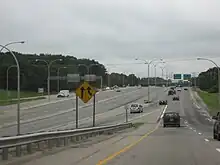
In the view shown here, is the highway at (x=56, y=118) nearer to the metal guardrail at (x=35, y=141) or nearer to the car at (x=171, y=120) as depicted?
the car at (x=171, y=120)

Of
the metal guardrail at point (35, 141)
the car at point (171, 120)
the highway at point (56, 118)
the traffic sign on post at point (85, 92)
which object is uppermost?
the traffic sign on post at point (85, 92)

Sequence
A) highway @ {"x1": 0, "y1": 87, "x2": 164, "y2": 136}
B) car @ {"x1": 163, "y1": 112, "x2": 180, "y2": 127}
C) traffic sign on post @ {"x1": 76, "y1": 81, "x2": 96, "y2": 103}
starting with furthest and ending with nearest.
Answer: car @ {"x1": 163, "y1": 112, "x2": 180, "y2": 127} < highway @ {"x1": 0, "y1": 87, "x2": 164, "y2": 136} < traffic sign on post @ {"x1": 76, "y1": 81, "x2": 96, "y2": 103}

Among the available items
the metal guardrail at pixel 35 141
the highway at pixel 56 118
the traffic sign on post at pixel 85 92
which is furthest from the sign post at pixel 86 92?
the highway at pixel 56 118

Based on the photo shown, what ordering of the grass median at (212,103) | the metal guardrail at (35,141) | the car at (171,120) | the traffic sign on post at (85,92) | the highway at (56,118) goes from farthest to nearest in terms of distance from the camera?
the grass median at (212,103)
the car at (171,120)
the highway at (56,118)
the traffic sign on post at (85,92)
the metal guardrail at (35,141)

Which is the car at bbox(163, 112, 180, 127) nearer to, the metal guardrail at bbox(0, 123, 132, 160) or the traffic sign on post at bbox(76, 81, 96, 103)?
the traffic sign on post at bbox(76, 81, 96, 103)

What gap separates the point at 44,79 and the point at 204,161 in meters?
127

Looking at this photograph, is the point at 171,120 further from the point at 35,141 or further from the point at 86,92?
the point at 35,141

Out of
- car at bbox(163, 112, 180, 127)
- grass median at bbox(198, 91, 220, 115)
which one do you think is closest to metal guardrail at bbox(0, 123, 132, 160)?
car at bbox(163, 112, 180, 127)

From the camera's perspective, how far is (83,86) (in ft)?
94.7

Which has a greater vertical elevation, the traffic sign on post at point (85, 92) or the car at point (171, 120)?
the traffic sign on post at point (85, 92)

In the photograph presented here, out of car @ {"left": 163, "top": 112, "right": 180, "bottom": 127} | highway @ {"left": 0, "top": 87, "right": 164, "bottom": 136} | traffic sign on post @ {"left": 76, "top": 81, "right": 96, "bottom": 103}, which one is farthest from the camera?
car @ {"left": 163, "top": 112, "right": 180, "bottom": 127}

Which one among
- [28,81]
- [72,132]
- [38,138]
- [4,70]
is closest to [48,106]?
[4,70]

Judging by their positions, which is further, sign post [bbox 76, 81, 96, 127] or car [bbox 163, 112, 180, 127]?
car [bbox 163, 112, 180, 127]

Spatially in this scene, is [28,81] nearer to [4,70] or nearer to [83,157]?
[4,70]
